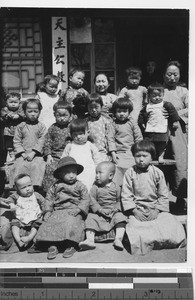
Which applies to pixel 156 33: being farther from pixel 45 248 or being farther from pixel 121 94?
pixel 45 248

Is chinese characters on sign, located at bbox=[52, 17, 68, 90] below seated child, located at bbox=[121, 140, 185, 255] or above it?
above

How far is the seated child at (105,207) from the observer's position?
182 cm

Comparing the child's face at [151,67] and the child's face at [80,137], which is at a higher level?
the child's face at [151,67]

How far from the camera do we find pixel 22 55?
1832mm

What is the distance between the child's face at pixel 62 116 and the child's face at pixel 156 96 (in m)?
0.37

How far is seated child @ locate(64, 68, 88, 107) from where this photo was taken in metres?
1.83

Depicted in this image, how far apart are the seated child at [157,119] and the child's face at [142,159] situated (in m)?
0.05

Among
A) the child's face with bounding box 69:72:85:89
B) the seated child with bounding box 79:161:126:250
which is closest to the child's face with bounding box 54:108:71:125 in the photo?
the child's face with bounding box 69:72:85:89

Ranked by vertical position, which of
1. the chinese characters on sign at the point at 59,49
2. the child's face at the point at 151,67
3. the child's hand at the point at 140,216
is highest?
the chinese characters on sign at the point at 59,49

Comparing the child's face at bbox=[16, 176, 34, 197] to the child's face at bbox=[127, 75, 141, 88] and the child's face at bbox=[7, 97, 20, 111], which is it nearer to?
the child's face at bbox=[7, 97, 20, 111]

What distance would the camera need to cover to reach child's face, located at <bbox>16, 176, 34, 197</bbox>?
1.86 metres

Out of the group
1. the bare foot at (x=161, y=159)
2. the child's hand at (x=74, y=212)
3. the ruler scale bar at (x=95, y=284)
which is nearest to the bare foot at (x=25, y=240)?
the ruler scale bar at (x=95, y=284)

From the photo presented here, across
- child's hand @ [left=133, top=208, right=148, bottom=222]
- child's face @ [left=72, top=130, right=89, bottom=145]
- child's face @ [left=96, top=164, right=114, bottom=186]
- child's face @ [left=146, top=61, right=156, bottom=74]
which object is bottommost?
child's hand @ [left=133, top=208, right=148, bottom=222]

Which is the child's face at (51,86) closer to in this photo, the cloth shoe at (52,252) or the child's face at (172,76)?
the child's face at (172,76)
